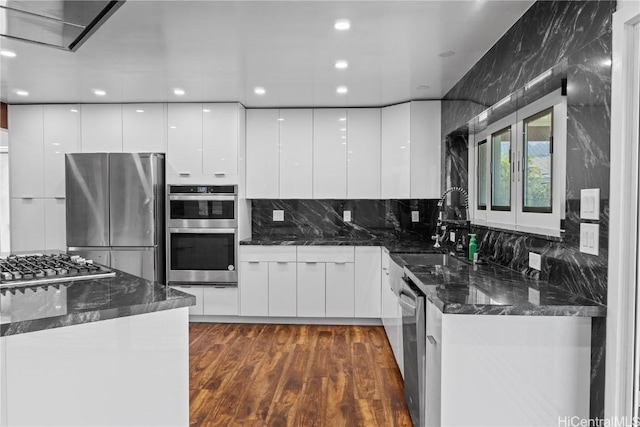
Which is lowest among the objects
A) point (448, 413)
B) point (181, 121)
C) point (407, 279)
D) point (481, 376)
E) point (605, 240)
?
point (448, 413)

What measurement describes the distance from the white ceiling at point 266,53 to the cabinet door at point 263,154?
32 centimetres

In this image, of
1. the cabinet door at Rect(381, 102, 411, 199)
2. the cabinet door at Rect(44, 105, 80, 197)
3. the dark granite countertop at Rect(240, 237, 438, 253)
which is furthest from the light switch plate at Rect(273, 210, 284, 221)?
the cabinet door at Rect(44, 105, 80, 197)

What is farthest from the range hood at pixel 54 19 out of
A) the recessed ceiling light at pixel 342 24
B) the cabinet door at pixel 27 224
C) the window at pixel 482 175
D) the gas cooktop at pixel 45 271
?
the cabinet door at pixel 27 224

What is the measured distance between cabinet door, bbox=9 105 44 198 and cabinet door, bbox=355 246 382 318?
348 cm

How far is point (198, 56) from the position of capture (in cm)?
323

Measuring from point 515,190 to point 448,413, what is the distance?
1805mm

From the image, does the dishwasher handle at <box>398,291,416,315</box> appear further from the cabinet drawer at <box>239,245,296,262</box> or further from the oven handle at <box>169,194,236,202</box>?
the oven handle at <box>169,194,236,202</box>

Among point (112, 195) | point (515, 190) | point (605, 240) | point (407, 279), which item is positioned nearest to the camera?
point (605, 240)

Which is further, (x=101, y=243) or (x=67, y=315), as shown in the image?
(x=101, y=243)

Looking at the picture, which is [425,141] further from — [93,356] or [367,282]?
[93,356]

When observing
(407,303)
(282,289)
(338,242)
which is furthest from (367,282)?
(407,303)

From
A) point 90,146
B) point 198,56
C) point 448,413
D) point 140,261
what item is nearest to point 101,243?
point 140,261

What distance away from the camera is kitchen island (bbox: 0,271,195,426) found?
59.9 inches

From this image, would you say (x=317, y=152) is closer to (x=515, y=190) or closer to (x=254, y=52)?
(x=254, y=52)
